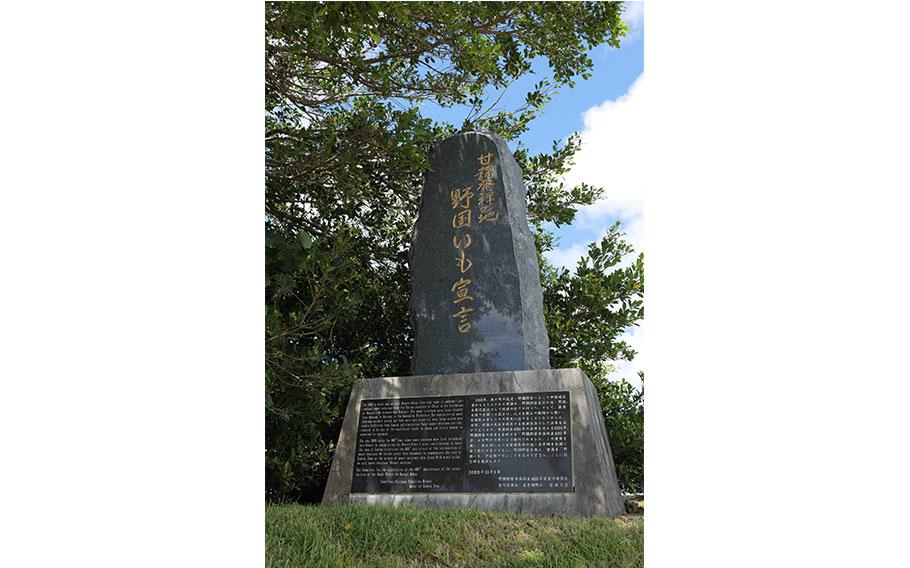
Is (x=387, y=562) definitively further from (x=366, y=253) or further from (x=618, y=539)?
(x=366, y=253)

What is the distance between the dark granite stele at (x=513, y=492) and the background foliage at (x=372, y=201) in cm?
54

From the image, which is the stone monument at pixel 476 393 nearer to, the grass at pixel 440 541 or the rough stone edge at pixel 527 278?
the rough stone edge at pixel 527 278

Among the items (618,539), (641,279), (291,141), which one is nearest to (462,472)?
(618,539)

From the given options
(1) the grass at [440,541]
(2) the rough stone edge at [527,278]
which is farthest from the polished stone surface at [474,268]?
(1) the grass at [440,541]

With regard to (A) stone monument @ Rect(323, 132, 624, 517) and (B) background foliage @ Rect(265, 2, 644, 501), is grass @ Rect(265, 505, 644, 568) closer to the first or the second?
(A) stone monument @ Rect(323, 132, 624, 517)

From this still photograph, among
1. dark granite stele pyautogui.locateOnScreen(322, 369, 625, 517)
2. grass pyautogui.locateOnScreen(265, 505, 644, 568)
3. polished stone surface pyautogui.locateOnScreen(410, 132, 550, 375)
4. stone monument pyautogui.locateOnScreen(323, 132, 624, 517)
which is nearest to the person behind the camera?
grass pyautogui.locateOnScreen(265, 505, 644, 568)

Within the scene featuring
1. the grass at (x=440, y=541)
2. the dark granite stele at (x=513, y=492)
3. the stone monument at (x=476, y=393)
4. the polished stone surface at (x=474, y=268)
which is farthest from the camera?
the polished stone surface at (x=474, y=268)

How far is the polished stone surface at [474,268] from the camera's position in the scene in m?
5.37

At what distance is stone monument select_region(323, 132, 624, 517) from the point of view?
455cm

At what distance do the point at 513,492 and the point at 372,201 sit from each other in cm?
369

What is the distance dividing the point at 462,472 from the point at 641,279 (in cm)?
335

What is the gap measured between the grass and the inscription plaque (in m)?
0.56

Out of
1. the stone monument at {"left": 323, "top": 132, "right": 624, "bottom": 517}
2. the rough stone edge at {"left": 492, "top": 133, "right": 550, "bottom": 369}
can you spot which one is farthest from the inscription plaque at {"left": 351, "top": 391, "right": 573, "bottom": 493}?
the rough stone edge at {"left": 492, "top": 133, "right": 550, "bottom": 369}

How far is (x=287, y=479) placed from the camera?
5879 mm
